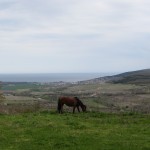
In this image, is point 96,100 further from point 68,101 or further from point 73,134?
point 73,134

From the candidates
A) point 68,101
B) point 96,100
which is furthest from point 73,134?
point 96,100

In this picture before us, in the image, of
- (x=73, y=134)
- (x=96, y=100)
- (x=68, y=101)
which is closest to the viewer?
(x=73, y=134)

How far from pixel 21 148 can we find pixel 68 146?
5.73 ft

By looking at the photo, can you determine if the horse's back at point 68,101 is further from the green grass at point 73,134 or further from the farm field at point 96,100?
the green grass at point 73,134

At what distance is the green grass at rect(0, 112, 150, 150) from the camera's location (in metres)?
14.2

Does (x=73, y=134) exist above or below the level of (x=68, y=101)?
below

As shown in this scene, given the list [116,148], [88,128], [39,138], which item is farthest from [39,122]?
[116,148]

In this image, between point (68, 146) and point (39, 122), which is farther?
point (39, 122)

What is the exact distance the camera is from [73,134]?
53.9ft

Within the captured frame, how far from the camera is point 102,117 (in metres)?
23.5

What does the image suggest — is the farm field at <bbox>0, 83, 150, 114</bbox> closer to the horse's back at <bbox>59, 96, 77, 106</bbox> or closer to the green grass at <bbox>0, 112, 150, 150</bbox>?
the horse's back at <bbox>59, 96, 77, 106</bbox>

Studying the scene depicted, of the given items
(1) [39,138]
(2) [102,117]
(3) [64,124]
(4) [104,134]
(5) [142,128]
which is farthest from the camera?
(2) [102,117]

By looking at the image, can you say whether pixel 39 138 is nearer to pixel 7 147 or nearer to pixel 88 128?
pixel 7 147

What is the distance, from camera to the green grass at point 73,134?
1422 centimetres
